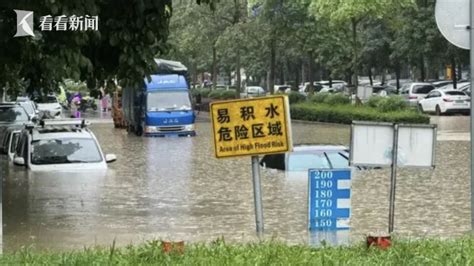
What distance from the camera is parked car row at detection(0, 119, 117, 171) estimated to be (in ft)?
58.1

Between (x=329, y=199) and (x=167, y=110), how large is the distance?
26763mm

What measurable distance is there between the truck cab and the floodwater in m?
13.1

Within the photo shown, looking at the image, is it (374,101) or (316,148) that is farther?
(374,101)

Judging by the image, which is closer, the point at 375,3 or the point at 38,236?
the point at 38,236

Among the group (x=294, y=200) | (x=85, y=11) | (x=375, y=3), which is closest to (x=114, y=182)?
(x=294, y=200)

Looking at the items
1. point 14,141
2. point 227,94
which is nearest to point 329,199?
point 14,141

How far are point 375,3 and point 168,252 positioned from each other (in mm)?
31376

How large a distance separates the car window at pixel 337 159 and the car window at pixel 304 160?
0.13 m

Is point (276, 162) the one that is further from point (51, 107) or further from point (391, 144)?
point (51, 107)

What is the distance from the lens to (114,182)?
18.4 m

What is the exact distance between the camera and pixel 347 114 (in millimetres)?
39156

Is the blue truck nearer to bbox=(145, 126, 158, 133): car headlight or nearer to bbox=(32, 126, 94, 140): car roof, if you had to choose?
bbox=(145, 126, 158, 133): car headlight

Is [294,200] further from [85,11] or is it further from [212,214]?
[85,11]

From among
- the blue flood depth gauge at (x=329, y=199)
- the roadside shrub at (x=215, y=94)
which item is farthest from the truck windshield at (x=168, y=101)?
the blue flood depth gauge at (x=329, y=199)
